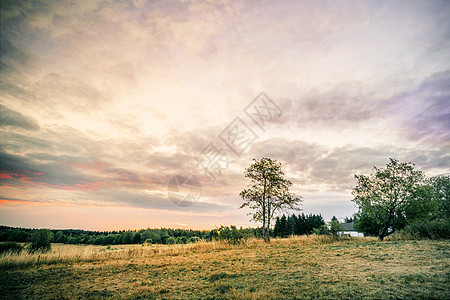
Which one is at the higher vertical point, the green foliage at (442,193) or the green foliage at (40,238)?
the green foliage at (442,193)

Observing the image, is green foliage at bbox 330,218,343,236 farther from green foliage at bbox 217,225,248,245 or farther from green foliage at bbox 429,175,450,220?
green foliage at bbox 217,225,248,245

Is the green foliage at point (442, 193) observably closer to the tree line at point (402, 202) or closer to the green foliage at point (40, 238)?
the tree line at point (402, 202)

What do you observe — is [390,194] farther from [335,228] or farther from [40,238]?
[40,238]

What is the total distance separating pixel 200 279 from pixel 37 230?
86.4 feet

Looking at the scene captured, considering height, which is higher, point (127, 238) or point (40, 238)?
point (40, 238)

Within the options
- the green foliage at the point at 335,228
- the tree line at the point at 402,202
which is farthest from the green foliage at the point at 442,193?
the green foliage at the point at 335,228

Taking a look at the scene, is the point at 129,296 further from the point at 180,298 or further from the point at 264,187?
the point at 264,187

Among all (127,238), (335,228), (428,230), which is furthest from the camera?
(127,238)

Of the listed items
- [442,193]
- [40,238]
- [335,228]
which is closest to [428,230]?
[335,228]

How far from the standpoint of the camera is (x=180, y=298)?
6359mm

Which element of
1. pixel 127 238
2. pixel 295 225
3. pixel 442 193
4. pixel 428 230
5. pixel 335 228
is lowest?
pixel 127 238

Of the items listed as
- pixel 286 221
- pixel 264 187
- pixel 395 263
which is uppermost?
pixel 264 187

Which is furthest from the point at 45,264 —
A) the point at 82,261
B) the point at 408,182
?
the point at 408,182

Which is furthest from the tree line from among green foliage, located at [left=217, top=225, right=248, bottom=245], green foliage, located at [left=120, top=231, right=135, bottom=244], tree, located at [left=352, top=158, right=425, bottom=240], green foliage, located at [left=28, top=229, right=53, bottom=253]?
green foliage, located at [left=120, top=231, right=135, bottom=244]
